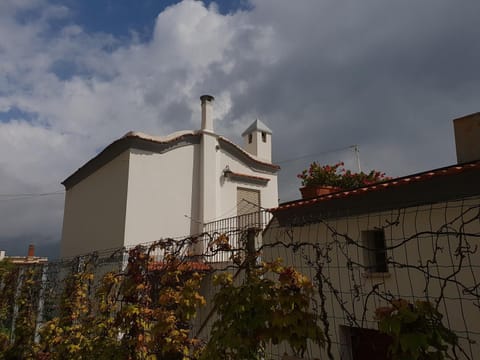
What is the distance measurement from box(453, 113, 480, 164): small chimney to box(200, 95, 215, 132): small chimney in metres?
8.50

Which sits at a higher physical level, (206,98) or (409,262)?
(206,98)

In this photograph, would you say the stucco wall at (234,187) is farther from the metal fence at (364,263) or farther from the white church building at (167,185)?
the metal fence at (364,263)

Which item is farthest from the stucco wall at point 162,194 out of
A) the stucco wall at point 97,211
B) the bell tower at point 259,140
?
the bell tower at point 259,140

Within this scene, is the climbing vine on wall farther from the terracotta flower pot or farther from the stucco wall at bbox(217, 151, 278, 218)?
the stucco wall at bbox(217, 151, 278, 218)

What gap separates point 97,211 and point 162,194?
295 centimetres

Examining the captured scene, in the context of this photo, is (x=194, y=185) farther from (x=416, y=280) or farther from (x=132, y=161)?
(x=416, y=280)

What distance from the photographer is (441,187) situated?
4.87 metres

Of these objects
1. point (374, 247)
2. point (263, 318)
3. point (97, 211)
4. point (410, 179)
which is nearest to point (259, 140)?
point (97, 211)

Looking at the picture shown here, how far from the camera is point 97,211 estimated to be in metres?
13.1

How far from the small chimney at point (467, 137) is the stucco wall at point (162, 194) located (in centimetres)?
830

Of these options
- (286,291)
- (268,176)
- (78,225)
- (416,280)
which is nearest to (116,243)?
(78,225)

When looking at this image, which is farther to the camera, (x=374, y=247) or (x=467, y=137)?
(x=374, y=247)

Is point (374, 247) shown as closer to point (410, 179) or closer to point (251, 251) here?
point (410, 179)

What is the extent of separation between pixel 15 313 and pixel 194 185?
6292 mm
